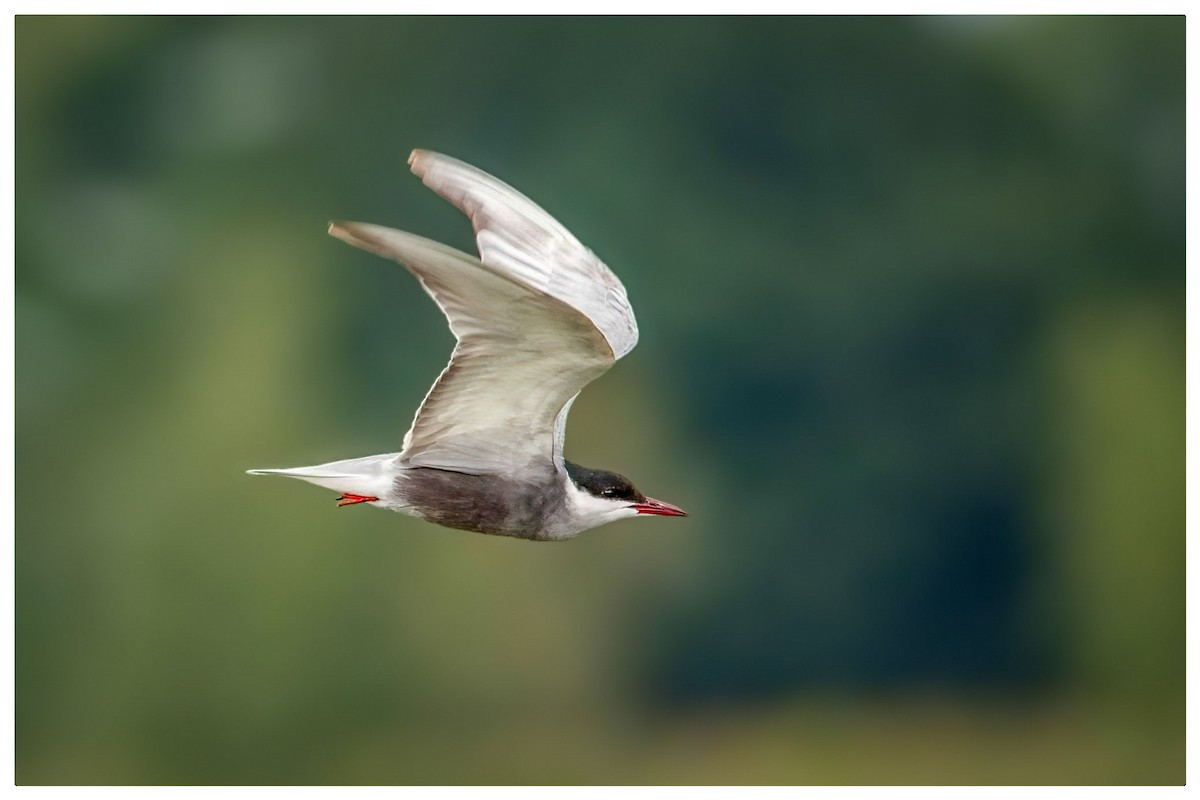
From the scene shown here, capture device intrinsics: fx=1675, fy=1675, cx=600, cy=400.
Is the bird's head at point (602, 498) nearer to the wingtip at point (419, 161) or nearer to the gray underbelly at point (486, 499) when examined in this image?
the gray underbelly at point (486, 499)

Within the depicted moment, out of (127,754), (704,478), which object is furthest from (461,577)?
(704,478)

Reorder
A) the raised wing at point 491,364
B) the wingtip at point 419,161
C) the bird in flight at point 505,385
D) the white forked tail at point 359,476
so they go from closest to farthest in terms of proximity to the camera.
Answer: the raised wing at point 491,364 < the bird in flight at point 505,385 < the white forked tail at point 359,476 < the wingtip at point 419,161

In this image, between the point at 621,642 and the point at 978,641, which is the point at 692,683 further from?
the point at 978,641

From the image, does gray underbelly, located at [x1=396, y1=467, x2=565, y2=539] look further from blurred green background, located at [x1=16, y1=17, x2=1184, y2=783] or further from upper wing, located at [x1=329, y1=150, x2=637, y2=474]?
blurred green background, located at [x1=16, y1=17, x2=1184, y2=783]

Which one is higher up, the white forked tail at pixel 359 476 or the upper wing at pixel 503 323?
the upper wing at pixel 503 323

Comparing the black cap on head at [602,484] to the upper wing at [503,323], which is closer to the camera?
the upper wing at [503,323]

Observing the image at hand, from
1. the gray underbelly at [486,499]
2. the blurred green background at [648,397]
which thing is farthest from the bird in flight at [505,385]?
the blurred green background at [648,397]

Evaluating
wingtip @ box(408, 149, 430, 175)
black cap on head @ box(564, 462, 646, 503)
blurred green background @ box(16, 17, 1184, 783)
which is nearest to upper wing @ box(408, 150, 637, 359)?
wingtip @ box(408, 149, 430, 175)

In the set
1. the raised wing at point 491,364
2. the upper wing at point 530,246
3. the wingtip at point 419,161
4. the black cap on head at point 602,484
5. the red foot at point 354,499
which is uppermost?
the wingtip at point 419,161
